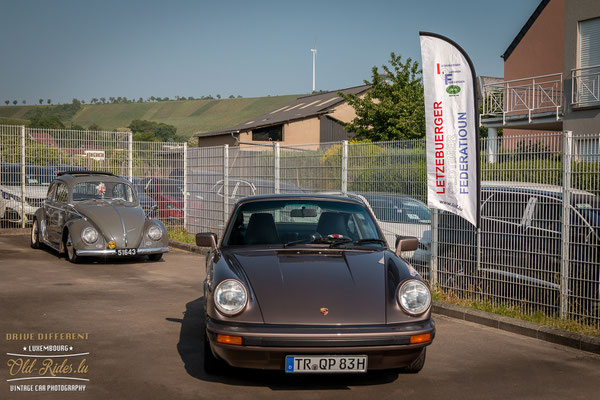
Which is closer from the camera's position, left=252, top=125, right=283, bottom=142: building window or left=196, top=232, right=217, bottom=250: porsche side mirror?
left=196, top=232, right=217, bottom=250: porsche side mirror

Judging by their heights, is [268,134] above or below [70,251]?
above

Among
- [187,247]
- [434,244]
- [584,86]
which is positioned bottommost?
[187,247]

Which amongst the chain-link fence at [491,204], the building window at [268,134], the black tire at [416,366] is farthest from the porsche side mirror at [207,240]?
the building window at [268,134]

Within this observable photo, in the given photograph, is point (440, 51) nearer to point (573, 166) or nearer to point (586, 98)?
point (573, 166)

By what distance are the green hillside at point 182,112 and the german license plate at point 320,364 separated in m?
104

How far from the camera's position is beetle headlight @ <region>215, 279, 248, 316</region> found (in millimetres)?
5027

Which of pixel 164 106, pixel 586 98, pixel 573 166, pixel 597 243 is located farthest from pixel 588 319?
pixel 164 106

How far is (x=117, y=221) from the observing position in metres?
12.5

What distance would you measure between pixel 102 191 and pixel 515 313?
8.71 metres

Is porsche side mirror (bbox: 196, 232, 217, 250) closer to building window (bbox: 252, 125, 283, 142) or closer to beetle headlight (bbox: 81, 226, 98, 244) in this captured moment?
beetle headlight (bbox: 81, 226, 98, 244)

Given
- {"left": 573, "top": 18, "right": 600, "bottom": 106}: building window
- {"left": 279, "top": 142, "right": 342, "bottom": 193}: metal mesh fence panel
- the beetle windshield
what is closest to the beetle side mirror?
{"left": 279, "top": 142, "right": 342, "bottom": 193}: metal mesh fence panel

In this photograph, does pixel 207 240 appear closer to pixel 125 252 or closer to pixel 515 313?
pixel 515 313

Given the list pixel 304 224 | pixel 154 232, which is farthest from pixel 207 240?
pixel 154 232

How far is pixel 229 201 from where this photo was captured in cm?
1568
